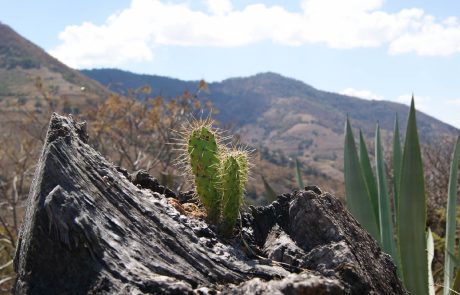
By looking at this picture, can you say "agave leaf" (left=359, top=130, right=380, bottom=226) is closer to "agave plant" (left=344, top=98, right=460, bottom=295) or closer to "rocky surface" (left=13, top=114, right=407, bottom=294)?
"agave plant" (left=344, top=98, right=460, bottom=295)

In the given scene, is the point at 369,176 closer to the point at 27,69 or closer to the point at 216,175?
the point at 216,175

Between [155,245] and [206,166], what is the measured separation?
0.47 meters

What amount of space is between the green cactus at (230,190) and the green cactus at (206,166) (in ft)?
0.18

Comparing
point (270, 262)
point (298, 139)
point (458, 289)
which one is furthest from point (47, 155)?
point (298, 139)

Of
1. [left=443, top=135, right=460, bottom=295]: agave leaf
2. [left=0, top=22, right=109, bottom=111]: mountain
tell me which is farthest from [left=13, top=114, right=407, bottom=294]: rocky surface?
[left=0, top=22, right=109, bottom=111]: mountain

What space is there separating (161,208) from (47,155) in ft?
1.35

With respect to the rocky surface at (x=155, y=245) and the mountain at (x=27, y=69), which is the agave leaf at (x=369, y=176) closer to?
the rocky surface at (x=155, y=245)

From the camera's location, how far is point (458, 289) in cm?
254

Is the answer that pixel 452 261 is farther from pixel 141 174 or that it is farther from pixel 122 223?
pixel 122 223

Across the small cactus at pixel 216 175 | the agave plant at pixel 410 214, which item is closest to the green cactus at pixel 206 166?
the small cactus at pixel 216 175

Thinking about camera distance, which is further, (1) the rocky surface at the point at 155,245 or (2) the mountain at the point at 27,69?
(2) the mountain at the point at 27,69

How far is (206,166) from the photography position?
79.2 inches

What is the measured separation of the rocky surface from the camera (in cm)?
147

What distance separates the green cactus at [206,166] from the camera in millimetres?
2004
